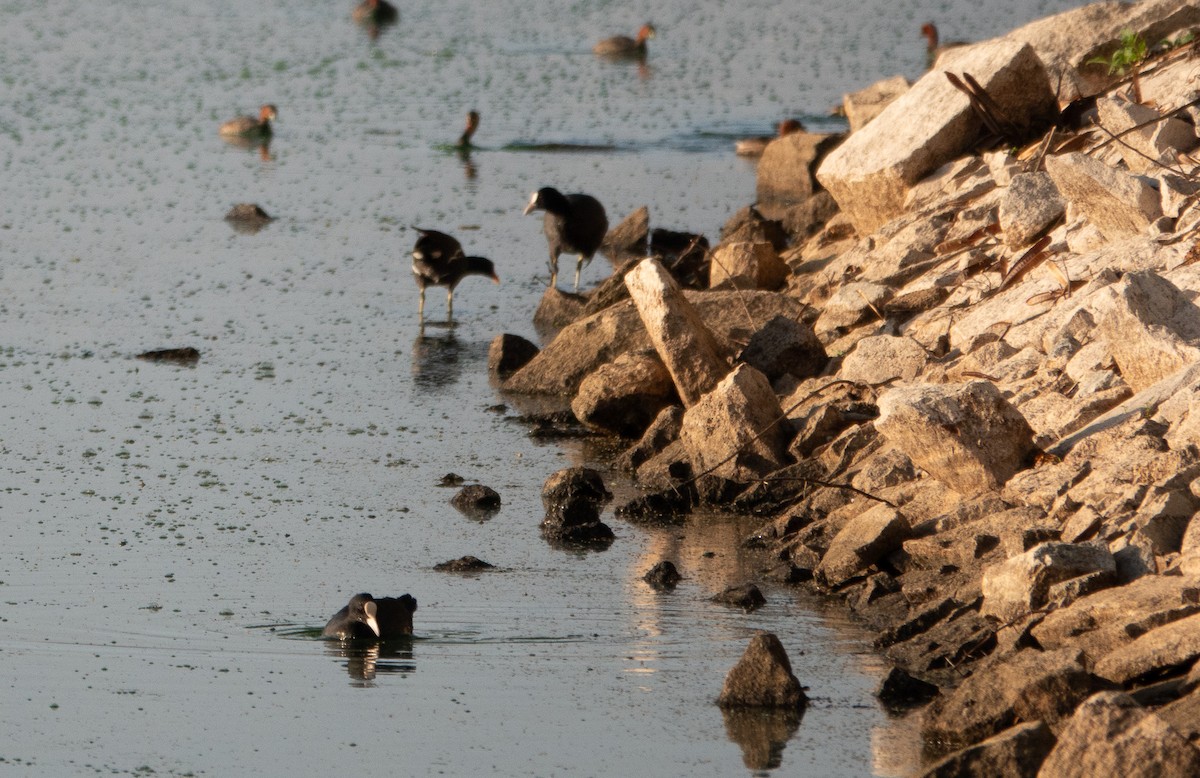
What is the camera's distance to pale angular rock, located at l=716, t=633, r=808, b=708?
262 inches

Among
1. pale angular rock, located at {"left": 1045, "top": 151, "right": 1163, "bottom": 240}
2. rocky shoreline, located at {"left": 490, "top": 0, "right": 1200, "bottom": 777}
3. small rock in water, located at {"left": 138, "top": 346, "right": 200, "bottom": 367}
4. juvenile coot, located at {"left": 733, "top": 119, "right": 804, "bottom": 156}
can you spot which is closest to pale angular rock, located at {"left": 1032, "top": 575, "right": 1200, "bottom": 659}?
rocky shoreline, located at {"left": 490, "top": 0, "right": 1200, "bottom": 777}

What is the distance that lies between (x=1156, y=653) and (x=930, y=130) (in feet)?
→ 22.6

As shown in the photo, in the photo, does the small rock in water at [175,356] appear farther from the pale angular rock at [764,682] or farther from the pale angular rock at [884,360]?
the pale angular rock at [764,682]

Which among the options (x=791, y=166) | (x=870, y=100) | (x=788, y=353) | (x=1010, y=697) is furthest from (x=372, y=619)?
(x=791, y=166)

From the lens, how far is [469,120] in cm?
2270

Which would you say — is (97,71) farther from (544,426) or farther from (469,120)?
(544,426)

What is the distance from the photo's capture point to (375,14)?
3706cm

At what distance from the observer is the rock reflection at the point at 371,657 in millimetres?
7105

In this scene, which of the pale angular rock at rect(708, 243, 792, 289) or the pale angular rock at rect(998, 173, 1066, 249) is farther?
the pale angular rock at rect(708, 243, 792, 289)

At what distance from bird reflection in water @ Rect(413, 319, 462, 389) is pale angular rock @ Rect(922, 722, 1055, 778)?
23.7 ft

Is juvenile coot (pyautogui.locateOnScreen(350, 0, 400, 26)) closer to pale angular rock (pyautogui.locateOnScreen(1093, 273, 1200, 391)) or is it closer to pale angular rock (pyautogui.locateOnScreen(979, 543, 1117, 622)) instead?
pale angular rock (pyautogui.locateOnScreen(1093, 273, 1200, 391))

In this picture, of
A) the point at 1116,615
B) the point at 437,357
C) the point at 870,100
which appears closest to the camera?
the point at 1116,615

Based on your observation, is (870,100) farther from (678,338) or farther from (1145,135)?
(678,338)

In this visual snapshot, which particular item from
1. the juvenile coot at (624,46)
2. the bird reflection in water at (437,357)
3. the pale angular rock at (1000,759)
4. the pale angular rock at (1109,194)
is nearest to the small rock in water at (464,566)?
A: the pale angular rock at (1000,759)
